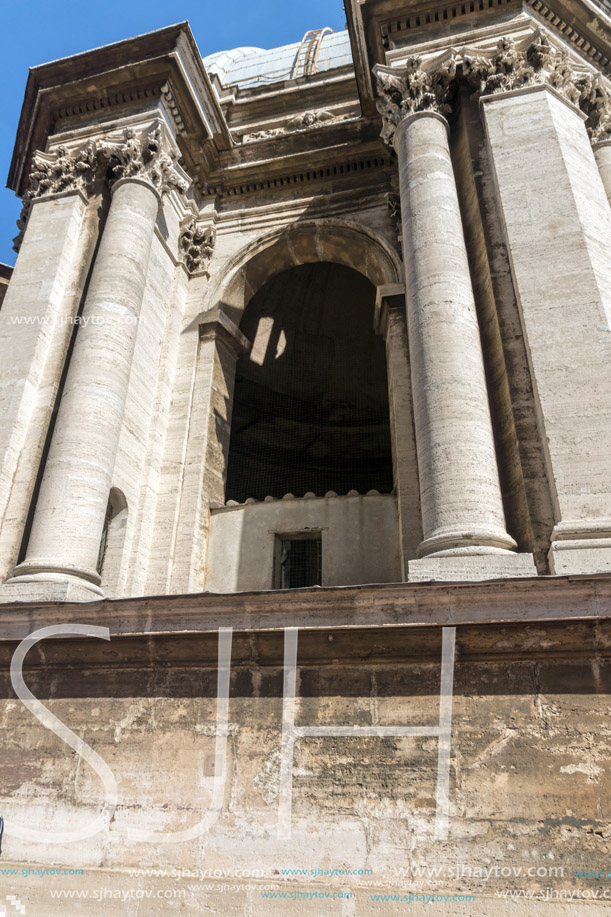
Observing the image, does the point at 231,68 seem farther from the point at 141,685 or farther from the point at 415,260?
the point at 141,685

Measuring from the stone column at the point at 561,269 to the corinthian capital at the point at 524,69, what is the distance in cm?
2

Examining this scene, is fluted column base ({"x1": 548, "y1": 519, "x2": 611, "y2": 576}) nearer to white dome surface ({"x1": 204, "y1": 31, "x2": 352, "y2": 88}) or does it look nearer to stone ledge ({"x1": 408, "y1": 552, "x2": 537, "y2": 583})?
stone ledge ({"x1": 408, "y1": 552, "x2": 537, "y2": 583})

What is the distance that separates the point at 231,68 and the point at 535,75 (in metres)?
16.6

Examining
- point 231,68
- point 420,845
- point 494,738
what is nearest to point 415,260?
point 494,738

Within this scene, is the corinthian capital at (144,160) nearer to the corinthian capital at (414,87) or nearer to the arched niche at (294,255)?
the arched niche at (294,255)

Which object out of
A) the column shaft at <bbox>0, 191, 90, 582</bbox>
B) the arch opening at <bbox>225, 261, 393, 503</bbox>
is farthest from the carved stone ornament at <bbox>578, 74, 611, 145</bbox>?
the column shaft at <bbox>0, 191, 90, 582</bbox>

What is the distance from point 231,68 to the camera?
23.8 metres

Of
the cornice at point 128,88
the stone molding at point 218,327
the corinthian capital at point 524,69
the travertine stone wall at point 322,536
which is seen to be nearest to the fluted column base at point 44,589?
the travertine stone wall at point 322,536

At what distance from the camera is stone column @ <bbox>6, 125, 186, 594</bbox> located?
834 centimetres

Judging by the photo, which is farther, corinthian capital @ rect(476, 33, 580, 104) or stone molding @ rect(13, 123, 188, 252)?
stone molding @ rect(13, 123, 188, 252)

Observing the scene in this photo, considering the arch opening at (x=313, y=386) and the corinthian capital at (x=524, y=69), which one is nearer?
the corinthian capital at (x=524, y=69)

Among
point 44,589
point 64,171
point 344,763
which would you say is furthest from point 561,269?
point 64,171

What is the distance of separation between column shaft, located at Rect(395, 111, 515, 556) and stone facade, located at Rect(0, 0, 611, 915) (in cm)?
5

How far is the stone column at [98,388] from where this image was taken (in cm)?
834
